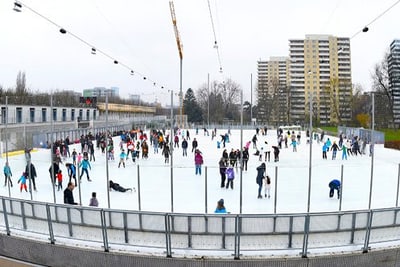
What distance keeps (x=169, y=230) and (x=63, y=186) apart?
11247 millimetres

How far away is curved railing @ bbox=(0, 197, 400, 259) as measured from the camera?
8.30 m

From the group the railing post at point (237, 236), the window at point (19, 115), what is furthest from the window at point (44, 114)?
the railing post at point (237, 236)

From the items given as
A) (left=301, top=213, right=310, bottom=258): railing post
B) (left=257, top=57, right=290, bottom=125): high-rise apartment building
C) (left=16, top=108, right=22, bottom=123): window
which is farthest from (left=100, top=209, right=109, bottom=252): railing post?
(left=257, top=57, right=290, bottom=125): high-rise apartment building

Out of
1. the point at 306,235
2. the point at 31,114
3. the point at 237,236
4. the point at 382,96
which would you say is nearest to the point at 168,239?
the point at 237,236

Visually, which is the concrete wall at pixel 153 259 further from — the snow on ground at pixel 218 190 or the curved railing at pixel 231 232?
the snow on ground at pixel 218 190

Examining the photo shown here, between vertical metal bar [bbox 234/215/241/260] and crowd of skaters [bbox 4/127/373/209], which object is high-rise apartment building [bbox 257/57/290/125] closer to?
crowd of skaters [bbox 4/127/373/209]

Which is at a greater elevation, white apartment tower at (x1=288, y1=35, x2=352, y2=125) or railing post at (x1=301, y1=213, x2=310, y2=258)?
white apartment tower at (x1=288, y1=35, x2=352, y2=125)

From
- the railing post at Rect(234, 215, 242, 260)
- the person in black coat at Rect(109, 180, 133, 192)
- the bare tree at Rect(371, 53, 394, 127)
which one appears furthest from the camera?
the bare tree at Rect(371, 53, 394, 127)

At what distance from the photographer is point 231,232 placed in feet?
27.6

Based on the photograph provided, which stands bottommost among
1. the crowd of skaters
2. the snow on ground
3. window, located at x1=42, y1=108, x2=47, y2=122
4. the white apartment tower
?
the snow on ground

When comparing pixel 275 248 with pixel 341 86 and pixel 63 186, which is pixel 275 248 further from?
pixel 341 86

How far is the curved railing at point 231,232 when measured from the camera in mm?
8305

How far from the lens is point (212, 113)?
3410 inches

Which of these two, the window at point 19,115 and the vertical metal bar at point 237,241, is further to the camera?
the window at point 19,115
